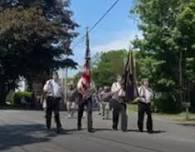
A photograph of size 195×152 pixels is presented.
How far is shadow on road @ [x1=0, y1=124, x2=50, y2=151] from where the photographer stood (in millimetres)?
17297

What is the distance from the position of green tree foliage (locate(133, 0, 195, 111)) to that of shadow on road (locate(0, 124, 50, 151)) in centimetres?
2636

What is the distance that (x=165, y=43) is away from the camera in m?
49.3

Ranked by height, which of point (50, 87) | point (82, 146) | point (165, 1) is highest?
point (165, 1)

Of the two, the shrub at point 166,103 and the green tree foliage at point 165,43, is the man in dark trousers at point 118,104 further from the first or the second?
the shrub at point 166,103

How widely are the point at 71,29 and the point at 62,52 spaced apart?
3.37 m

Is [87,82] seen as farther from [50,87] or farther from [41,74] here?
[41,74]

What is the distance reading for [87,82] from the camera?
860 inches

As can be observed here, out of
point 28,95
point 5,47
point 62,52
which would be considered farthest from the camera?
point 28,95

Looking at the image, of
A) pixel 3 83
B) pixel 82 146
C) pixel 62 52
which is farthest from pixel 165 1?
pixel 82 146

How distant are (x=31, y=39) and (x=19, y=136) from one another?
37901 mm

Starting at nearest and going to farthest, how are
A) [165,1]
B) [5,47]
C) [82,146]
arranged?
[82,146]
[165,1]
[5,47]

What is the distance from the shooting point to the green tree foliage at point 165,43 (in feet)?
157

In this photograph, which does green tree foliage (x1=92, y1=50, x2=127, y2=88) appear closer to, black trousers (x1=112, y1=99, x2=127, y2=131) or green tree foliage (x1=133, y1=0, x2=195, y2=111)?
green tree foliage (x1=133, y1=0, x2=195, y2=111)

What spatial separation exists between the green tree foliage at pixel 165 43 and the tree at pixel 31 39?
8.95 meters
